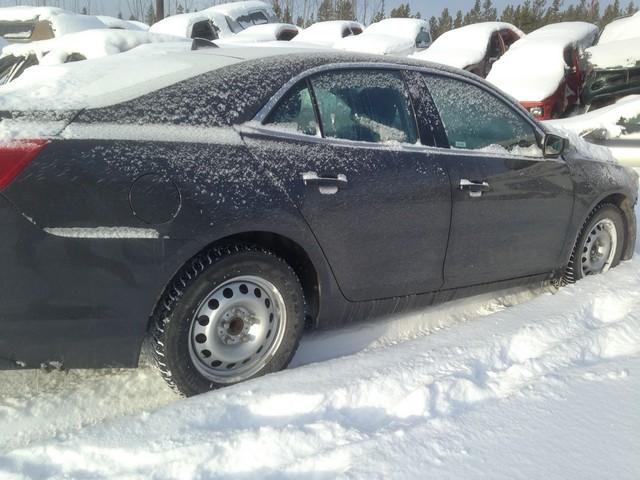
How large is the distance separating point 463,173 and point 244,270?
136 cm

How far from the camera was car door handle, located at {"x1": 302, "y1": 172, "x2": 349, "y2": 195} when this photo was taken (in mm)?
2678

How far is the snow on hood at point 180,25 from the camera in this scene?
1543 centimetres

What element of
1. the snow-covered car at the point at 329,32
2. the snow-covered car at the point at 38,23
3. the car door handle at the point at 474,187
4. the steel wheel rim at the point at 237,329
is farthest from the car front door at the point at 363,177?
the snow-covered car at the point at 329,32

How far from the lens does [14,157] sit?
6.93 ft

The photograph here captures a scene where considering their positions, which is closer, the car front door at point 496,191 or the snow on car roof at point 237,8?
the car front door at point 496,191

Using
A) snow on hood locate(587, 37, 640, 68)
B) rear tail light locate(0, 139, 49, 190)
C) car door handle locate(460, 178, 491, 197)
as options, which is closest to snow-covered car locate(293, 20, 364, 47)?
snow on hood locate(587, 37, 640, 68)

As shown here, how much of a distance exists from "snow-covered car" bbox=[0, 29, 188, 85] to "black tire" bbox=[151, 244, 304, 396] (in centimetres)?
822

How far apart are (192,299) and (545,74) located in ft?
30.5

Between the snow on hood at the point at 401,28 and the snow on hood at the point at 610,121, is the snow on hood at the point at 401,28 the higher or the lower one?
the higher one

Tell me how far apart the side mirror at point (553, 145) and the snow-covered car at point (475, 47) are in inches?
362

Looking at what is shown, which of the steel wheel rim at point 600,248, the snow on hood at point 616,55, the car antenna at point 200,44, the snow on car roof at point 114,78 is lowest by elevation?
the steel wheel rim at point 600,248

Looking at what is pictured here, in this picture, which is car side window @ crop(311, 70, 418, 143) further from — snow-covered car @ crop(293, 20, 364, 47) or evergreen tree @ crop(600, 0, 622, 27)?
evergreen tree @ crop(600, 0, 622, 27)

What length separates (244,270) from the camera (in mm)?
2578

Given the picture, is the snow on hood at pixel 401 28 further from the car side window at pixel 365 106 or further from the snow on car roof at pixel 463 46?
the car side window at pixel 365 106
